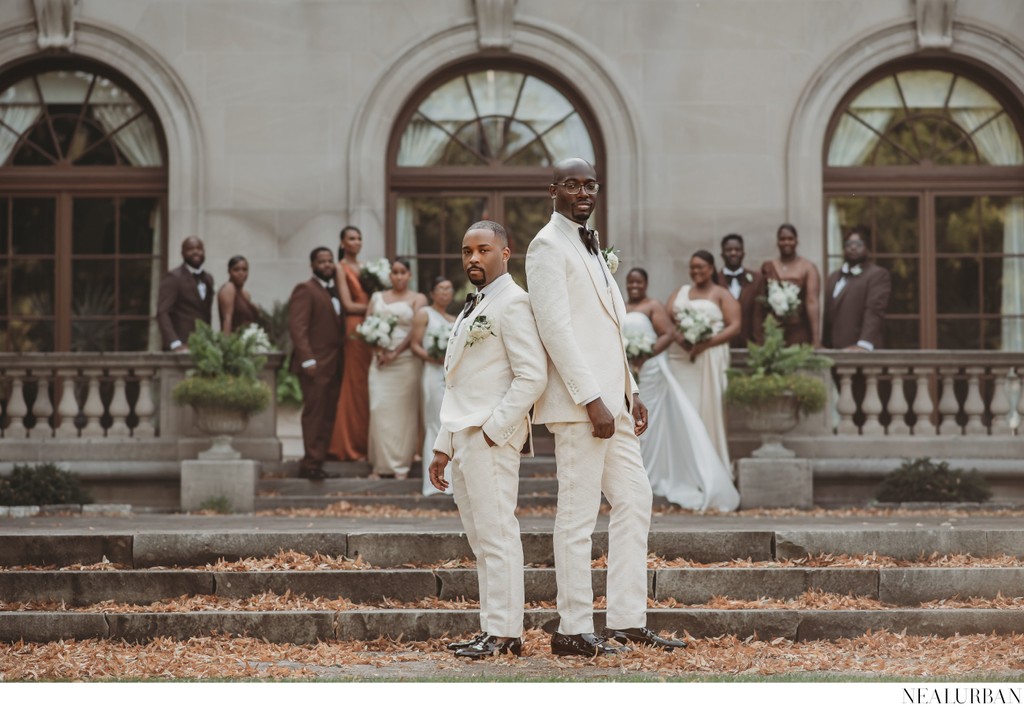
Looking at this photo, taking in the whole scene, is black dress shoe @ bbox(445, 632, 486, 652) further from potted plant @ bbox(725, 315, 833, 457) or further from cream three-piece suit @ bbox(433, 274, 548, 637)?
potted plant @ bbox(725, 315, 833, 457)

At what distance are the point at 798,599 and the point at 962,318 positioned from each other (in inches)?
383

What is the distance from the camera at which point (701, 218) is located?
1705cm

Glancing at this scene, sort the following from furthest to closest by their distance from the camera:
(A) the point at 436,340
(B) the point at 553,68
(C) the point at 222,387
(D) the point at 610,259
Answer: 1. (B) the point at 553,68
2. (A) the point at 436,340
3. (C) the point at 222,387
4. (D) the point at 610,259

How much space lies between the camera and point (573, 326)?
724 cm

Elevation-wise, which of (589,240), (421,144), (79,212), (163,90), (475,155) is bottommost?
(589,240)

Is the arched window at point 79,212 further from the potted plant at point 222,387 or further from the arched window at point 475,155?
the potted plant at point 222,387

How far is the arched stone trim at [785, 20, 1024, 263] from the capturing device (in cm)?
1708

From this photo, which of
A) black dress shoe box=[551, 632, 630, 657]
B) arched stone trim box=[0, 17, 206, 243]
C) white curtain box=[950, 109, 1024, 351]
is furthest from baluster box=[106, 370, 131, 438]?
A: white curtain box=[950, 109, 1024, 351]

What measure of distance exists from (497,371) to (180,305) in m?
8.43

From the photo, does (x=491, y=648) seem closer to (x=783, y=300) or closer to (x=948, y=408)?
(x=783, y=300)

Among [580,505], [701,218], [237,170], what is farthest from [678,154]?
[580,505]

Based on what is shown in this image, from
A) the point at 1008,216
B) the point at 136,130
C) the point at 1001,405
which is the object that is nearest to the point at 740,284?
the point at 1001,405

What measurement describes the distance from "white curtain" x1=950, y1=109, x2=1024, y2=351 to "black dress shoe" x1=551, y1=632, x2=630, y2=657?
1175 centimetres

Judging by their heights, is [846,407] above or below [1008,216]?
below
